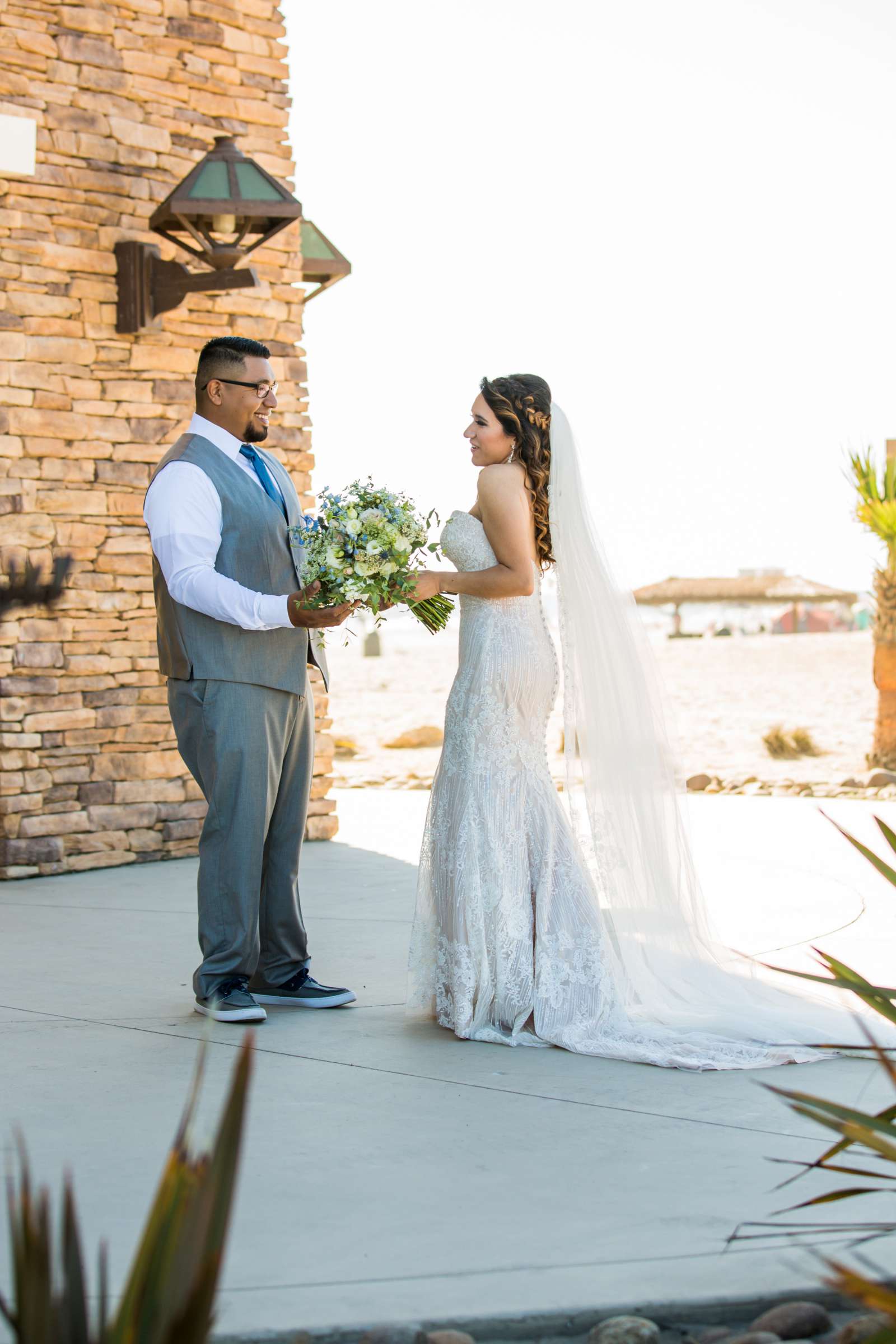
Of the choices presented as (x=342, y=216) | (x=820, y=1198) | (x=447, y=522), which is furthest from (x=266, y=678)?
(x=342, y=216)

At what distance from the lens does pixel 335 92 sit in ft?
122

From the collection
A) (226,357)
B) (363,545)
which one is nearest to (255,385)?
(226,357)

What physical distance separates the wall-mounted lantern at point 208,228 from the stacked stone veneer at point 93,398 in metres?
0.13

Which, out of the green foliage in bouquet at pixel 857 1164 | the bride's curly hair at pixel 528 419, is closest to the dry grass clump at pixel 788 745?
the bride's curly hair at pixel 528 419

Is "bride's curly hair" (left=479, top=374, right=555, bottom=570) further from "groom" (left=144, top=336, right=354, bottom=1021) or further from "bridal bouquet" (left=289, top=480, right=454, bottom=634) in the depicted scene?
"groom" (left=144, top=336, right=354, bottom=1021)

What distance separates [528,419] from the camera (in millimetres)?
4672

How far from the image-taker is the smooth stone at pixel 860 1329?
237cm

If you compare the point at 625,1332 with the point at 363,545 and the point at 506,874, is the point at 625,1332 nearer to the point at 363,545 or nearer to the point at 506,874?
the point at 506,874

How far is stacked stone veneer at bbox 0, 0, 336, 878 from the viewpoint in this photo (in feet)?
24.4

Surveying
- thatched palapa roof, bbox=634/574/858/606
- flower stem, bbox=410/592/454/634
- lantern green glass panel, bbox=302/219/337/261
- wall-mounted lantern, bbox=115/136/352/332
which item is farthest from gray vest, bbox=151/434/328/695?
thatched palapa roof, bbox=634/574/858/606

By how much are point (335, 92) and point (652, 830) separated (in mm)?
36097

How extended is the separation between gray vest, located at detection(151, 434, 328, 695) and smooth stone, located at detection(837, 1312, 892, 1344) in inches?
109

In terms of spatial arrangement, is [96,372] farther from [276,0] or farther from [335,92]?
[335,92]

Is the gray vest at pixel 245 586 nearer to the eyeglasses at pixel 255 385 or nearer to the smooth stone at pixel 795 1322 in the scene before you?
the eyeglasses at pixel 255 385
